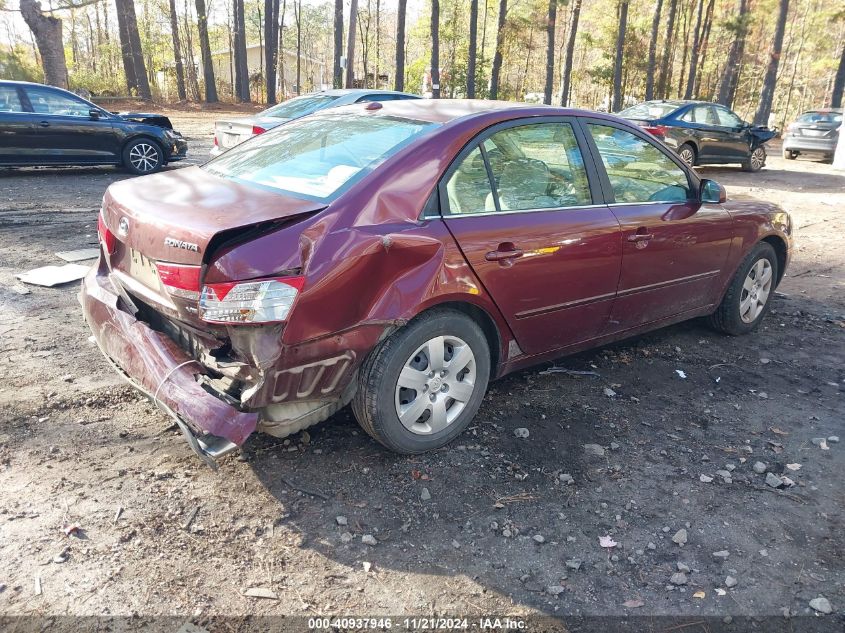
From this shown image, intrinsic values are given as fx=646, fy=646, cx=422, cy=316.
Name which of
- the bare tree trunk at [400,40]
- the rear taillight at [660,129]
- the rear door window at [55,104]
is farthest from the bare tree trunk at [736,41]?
the rear door window at [55,104]

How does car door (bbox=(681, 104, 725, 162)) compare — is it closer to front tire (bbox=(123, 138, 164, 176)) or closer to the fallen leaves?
front tire (bbox=(123, 138, 164, 176))

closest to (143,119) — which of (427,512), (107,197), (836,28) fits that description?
(107,197)

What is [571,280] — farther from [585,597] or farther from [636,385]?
[585,597]

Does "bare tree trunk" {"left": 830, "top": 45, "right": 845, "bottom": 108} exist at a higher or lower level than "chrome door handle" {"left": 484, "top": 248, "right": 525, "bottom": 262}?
higher

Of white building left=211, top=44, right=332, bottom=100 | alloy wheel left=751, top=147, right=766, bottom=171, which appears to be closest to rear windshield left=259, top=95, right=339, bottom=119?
alloy wheel left=751, top=147, right=766, bottom=171

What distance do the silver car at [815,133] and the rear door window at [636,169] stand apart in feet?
63.6

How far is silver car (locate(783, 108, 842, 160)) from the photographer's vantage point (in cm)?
2008

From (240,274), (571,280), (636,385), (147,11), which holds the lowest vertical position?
(636,385)

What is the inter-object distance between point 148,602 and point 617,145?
3.53 meters

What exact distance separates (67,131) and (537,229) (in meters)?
10.0

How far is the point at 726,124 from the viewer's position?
15.7 metres

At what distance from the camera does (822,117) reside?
67.5 ft

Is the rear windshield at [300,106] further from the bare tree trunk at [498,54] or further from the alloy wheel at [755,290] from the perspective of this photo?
the bare tree trunk at [498,54]

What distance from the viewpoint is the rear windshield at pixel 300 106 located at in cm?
1030
